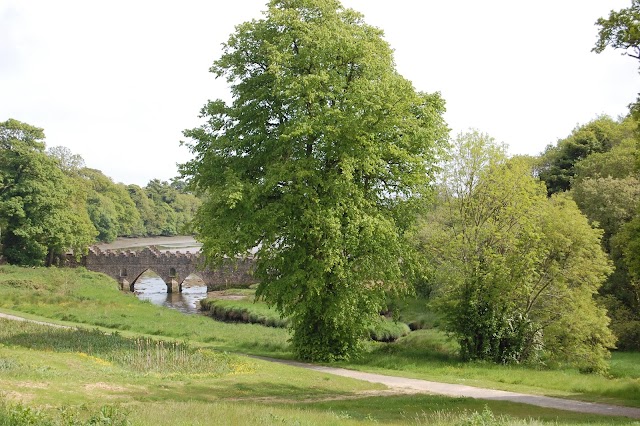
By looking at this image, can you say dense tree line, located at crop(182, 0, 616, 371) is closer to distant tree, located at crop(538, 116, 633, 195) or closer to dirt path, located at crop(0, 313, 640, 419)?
dirt path, located at crop(0, 313, 640, 419)

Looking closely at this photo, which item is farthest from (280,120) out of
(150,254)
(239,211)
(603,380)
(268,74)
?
(150,254)

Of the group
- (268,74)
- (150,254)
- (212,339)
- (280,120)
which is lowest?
(212,339)

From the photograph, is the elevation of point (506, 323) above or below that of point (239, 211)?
below

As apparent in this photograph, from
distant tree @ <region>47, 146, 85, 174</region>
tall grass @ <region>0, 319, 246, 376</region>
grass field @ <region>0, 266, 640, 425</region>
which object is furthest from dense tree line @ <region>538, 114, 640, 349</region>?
distant tree @ <region>47, 146, 85, 174</region>

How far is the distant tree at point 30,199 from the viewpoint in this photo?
2498 inches

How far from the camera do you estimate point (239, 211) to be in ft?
86.8

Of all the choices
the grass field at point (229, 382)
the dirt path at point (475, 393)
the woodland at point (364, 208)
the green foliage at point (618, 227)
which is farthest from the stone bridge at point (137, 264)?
the dirt path at point (475, 393)

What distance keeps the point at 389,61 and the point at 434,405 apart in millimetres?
17391

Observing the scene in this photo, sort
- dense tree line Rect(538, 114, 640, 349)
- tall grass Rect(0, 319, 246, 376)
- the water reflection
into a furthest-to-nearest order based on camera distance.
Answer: the water reflection
dense tree line Rect(538, 114, 640, 349)
tall grass Rect(0, 319, 246, 376)

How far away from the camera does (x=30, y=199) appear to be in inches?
2493

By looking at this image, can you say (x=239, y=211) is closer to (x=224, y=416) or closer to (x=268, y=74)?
(x=268, y=74)

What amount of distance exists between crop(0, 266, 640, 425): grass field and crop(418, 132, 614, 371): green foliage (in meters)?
1.97

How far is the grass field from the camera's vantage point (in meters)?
12.0

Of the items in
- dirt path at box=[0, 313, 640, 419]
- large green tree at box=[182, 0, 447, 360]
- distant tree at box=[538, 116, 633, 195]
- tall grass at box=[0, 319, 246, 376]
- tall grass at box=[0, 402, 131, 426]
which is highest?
distant tree at box=[538, 116, 633, 195]
